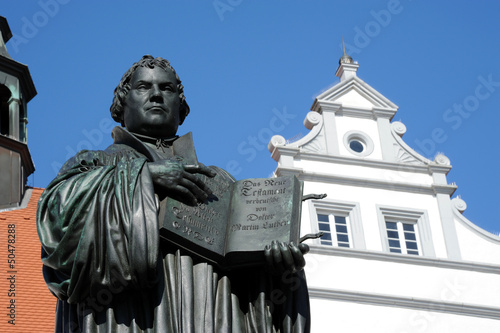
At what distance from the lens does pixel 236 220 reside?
6.04 m

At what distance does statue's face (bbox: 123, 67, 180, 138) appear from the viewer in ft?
21.6

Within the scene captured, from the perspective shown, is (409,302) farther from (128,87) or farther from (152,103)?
(152,103)

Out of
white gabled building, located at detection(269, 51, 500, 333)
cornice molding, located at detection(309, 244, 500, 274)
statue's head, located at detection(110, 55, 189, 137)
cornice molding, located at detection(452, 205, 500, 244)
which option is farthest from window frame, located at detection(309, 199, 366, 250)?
statue's head, located at detection(110, 55, 189, 137)

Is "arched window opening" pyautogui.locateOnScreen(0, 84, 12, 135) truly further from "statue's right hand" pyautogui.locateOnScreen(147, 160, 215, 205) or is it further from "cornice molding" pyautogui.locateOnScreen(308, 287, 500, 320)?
"statue's right hand" pyautogui.locateOnScreen(147, 160, 215, 205)

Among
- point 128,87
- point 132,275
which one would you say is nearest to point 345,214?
point 128,87

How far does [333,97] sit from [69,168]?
1940 cm

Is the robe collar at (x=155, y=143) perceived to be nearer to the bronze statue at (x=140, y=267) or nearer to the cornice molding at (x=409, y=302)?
the bronze statue at (x=140, y=267)

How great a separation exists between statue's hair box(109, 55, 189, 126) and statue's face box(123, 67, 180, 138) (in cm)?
4

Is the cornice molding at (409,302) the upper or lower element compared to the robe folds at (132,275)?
upper

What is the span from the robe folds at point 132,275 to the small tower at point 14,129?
30.9 m

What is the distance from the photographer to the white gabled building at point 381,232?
2191 cm

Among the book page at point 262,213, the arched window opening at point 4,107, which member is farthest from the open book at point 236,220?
the arched window opening at point 4,107

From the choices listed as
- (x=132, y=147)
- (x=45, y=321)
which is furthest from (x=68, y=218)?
(x=45, y=321)

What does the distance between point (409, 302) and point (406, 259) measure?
1.02 meters
